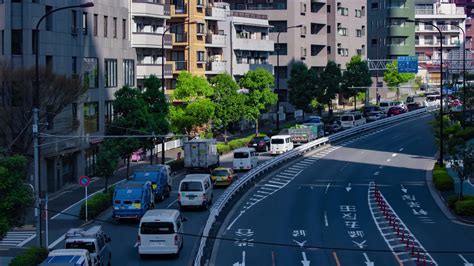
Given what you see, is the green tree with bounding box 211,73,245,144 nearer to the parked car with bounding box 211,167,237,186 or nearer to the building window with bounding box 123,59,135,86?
the building window with bounding box 123,59,135,86

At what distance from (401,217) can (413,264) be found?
12.7 metres

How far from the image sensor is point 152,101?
64.1 metres

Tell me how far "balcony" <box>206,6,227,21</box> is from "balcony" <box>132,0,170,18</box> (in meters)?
11.7

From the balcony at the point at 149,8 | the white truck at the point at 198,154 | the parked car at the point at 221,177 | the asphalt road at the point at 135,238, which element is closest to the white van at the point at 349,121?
the balcony at the point at 149,8

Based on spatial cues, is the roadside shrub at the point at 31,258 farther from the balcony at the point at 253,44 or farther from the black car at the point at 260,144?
the balcony at the point at 253,44

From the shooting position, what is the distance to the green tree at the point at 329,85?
4193 inches

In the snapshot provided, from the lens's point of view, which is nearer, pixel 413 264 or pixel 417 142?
pixel 413 264

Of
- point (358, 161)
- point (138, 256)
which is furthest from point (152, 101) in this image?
point (138, 256)

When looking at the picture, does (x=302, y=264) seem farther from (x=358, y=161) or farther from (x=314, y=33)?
(x=314, y=33)

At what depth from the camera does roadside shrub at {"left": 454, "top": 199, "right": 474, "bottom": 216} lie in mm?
46969

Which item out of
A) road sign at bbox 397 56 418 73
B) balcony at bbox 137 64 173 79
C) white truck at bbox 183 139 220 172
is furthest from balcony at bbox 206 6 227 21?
white truck at bbox 183 139 220 172

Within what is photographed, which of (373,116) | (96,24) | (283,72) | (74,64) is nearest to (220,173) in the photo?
(74,64)

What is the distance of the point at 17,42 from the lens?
54.8 meters

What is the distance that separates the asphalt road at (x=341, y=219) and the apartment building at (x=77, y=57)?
13.2 meters
